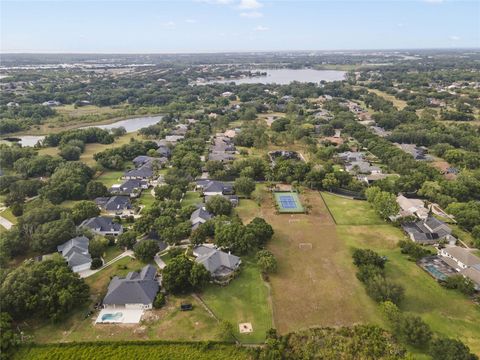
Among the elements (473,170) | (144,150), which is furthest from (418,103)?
(144,150)

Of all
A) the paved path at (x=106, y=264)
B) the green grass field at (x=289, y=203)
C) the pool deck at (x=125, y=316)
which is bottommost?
the green grass field at (x=289, y=203)

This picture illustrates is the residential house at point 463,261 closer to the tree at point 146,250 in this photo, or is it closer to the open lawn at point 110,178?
the tree at point 146,250

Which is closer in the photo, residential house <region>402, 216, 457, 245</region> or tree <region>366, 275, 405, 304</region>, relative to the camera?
tree <region>366, 275, 405, 304</region>

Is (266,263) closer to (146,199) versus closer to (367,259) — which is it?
(367,259)

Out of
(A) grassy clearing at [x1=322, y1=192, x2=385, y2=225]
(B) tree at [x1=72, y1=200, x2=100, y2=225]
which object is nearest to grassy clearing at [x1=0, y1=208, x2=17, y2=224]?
(B) tree at [x1=72, y1=200, x2=100, y2=225]

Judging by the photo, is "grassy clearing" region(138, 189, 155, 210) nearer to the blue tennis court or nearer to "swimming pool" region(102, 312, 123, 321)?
the blue tennis court

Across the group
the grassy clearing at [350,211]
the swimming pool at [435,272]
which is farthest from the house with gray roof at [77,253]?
the swimming pool at [435,272]

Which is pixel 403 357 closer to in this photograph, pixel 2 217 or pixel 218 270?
pixel 218 270
